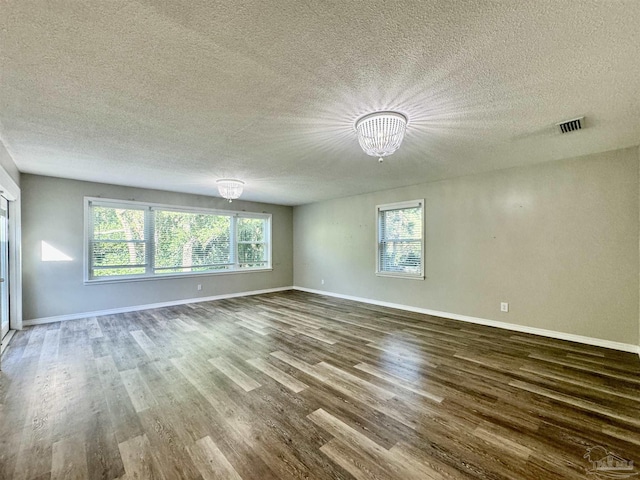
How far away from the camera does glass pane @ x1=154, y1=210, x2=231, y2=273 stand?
5730 mm

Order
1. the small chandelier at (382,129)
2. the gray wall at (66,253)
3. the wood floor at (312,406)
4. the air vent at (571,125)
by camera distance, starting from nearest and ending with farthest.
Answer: the wood floor at (312,406) → the small chandelier at (382,129) → the air vent at (571,125) → the gray wall at (66,253)

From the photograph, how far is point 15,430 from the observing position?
1.89 m

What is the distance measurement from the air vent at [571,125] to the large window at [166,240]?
6036mm

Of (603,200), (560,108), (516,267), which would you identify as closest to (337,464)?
(560,108)

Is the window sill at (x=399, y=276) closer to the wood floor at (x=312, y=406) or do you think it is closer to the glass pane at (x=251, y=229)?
the wood floor at (x=312, y=406)

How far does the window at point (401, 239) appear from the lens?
206 inches

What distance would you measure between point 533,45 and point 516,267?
3.36m

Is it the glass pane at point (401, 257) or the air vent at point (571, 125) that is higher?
the air vent at point (571, 125)

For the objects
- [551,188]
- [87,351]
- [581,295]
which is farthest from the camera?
[551,188]

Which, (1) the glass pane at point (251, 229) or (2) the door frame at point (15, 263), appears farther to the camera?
(1) the glass pane at point (251, 229)

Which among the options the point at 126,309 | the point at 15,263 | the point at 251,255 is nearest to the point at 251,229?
the point at 251,255

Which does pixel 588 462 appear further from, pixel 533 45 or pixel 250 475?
pixel 533 45

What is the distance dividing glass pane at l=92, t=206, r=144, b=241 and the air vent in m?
6.51

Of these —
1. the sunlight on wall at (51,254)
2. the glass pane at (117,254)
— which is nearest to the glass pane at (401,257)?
the glass pane at (117,254)
